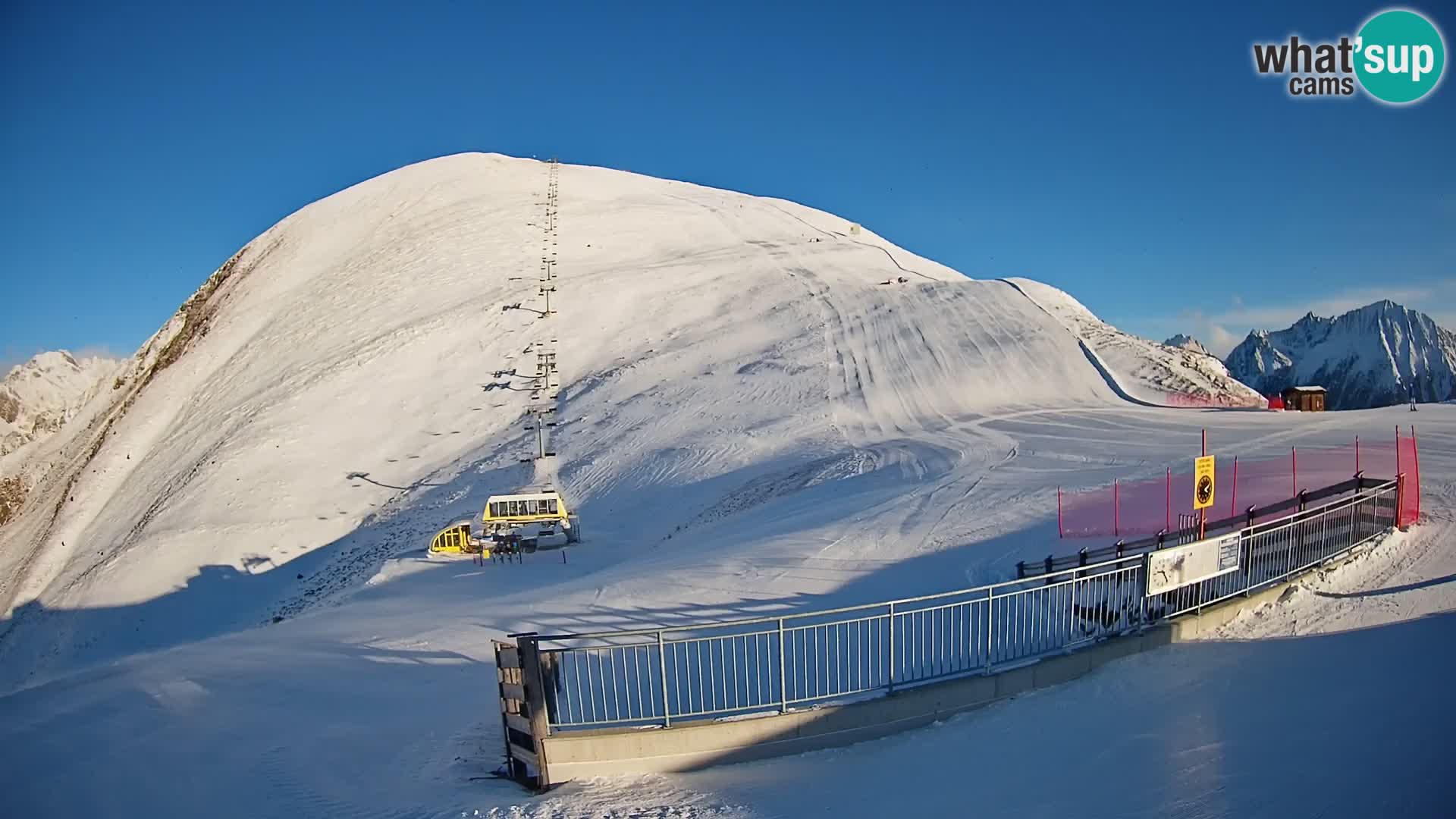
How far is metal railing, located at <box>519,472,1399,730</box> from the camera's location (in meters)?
9.16

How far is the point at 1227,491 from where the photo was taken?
62.0ft

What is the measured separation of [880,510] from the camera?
773 inches

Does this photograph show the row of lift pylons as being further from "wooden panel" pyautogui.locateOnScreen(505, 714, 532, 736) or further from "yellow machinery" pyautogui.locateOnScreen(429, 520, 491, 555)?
"wooden panel" pyautogui.locateOnScreen(505, 714, 532, 736)

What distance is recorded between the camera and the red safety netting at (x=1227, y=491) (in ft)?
55.2

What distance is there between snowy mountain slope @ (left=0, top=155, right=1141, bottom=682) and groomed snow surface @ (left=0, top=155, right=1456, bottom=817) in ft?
0.78

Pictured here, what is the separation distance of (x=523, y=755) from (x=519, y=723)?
0.97 ft

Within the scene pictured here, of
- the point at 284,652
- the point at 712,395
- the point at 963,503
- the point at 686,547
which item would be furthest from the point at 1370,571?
the point at 712,395

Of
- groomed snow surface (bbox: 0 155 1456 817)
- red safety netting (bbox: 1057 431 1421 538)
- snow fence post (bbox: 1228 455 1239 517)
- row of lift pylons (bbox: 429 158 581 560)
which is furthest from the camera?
row of lift pylons (bbox: 429 158 581 560)

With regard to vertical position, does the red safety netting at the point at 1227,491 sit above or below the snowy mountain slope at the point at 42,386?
below

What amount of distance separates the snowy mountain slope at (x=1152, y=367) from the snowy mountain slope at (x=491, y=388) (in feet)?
4.31

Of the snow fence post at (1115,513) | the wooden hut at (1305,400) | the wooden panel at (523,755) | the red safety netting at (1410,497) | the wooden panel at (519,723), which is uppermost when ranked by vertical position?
the wooden hut at (1305,400)

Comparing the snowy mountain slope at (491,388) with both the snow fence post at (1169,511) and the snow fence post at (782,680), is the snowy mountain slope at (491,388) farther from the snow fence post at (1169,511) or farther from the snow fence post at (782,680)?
the snow fence post at (782,680)

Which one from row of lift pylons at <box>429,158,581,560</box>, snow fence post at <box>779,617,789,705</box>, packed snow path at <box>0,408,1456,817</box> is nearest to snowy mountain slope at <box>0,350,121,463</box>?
row of lift pylons at <box>429,158,581,560</box>

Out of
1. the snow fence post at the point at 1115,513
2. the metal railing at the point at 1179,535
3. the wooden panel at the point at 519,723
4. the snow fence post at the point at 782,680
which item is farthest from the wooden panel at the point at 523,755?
the snow fence post at the point at 1115,513
